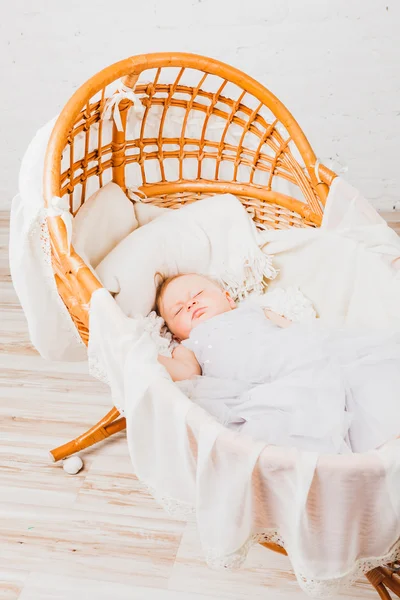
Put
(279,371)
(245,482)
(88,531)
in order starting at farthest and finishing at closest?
(88,531)
(279,371)
(245,482)

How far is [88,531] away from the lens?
1468 mm

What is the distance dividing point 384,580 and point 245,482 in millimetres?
438

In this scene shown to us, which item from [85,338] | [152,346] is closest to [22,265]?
[85,338]

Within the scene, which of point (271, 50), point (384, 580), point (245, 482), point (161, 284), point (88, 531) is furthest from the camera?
point (271, 50)

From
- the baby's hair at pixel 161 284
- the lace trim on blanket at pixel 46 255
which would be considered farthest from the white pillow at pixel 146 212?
the lace trim on blanket at pixel 46 255

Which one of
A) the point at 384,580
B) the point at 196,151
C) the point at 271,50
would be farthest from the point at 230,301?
the point at 271,50

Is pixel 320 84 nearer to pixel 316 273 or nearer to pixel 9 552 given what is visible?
pixel 316 273

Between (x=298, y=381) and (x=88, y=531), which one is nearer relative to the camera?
(x=298, y=381)

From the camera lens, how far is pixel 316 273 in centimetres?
157

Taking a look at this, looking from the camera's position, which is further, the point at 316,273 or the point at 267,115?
the point at 267,115

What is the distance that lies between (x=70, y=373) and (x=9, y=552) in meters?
0.55

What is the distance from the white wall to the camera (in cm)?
219

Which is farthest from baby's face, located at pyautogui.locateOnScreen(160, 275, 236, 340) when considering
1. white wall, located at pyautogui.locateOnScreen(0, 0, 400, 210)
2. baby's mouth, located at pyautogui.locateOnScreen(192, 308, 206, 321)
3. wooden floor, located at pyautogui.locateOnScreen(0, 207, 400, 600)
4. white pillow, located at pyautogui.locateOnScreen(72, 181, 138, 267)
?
white wall, located at pyautogui.locateOnScreen(0, 0, 400, 210)

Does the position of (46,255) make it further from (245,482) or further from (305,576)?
(305,576)
